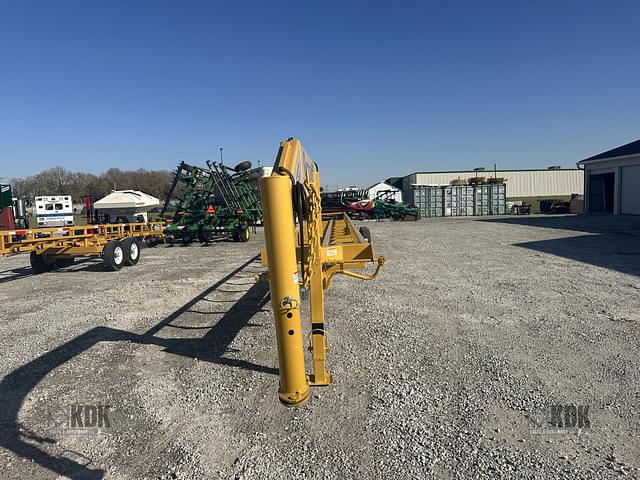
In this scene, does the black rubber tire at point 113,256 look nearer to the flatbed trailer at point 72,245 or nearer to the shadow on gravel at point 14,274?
the flatbed trailer at point 72,245

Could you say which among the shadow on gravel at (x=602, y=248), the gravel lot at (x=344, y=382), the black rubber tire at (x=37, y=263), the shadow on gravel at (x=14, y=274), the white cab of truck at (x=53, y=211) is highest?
the white cab of truck at (x=53, y=211)

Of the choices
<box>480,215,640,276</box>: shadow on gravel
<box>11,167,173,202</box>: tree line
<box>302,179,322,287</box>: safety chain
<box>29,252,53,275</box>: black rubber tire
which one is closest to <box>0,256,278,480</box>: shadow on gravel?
<box>302,179,322,287</box>: safety chain

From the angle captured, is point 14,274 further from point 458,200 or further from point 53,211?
point 458,200

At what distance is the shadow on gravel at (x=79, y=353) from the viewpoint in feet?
9.25

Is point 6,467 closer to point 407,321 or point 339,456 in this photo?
point 339,456

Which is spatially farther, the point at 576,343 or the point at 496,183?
the point at 496,183

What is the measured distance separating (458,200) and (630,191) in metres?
12.4

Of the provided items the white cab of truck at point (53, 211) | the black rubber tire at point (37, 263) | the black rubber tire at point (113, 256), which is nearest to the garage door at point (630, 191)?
the black rubber tire at point (113, 256)

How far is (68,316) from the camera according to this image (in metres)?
6.15

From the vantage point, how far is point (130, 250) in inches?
414

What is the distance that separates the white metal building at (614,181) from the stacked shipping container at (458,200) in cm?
750

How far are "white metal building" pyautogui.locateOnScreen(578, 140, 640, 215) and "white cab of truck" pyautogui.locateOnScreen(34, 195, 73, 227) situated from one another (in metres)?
30.6

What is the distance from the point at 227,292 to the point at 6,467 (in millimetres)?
4630

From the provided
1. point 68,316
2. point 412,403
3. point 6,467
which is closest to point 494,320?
point 412,403
